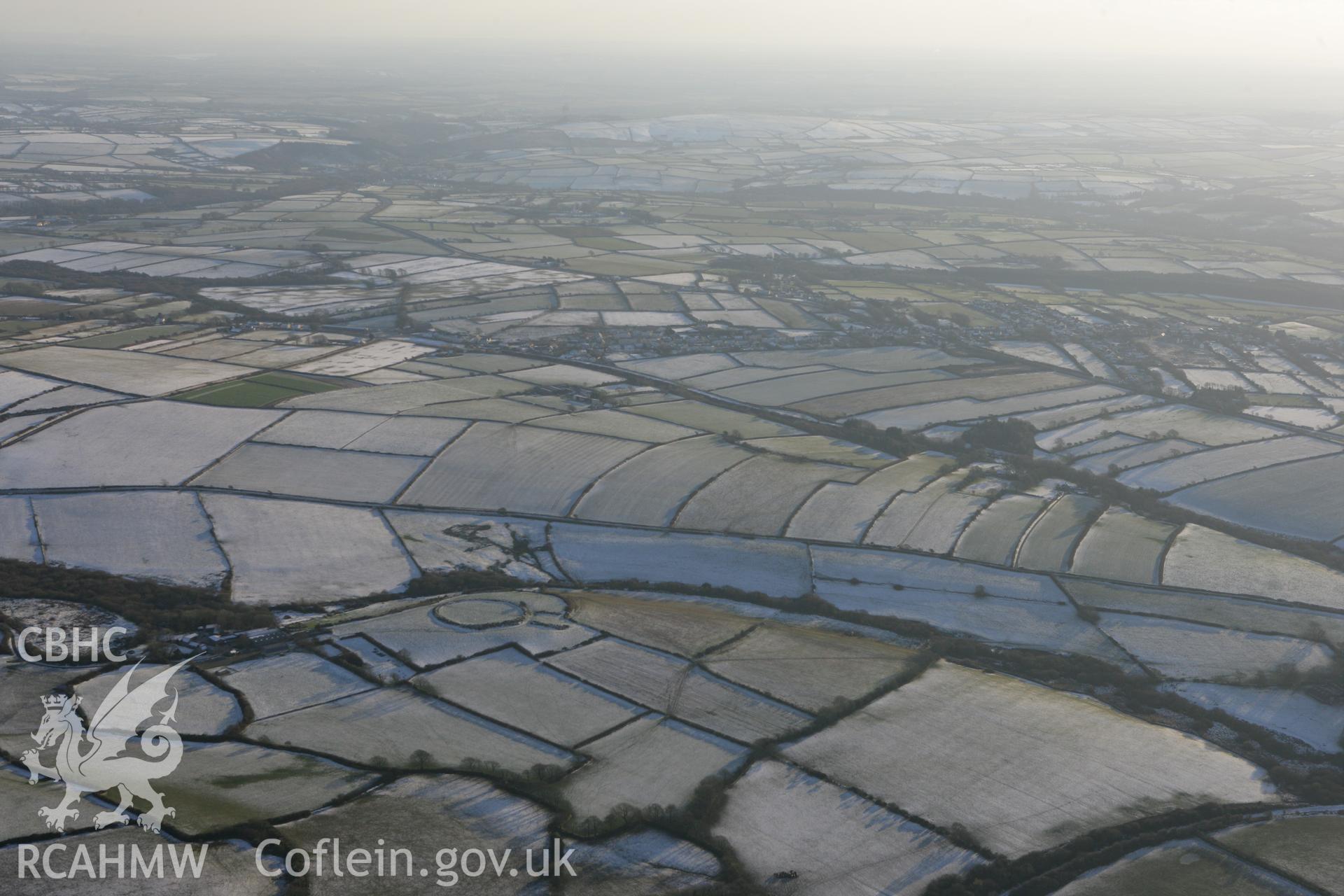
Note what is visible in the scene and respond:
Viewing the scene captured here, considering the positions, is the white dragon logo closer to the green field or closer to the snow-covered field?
the snow-covered field

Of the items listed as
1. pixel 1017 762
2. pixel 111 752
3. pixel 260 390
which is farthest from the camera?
pixel 260 390

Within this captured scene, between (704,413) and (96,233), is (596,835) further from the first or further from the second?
(96,233)

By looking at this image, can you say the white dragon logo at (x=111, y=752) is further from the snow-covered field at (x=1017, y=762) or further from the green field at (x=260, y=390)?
the green field at (x=260, y=390)

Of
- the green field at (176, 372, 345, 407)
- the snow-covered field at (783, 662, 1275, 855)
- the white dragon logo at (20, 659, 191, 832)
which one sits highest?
the green field at (176, 372, 345, 407)

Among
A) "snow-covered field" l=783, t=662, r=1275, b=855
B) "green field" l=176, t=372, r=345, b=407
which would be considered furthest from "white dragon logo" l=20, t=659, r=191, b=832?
"green field" l=176, t=372, r=345, b=407

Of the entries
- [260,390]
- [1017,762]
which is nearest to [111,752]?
[1017,762]

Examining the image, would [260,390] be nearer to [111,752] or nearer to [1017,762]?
[111,752]

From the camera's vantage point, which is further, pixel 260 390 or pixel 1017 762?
pixel 260 390

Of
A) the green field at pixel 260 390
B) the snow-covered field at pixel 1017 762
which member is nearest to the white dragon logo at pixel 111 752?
the snow-covered field at pixel 1017 762
